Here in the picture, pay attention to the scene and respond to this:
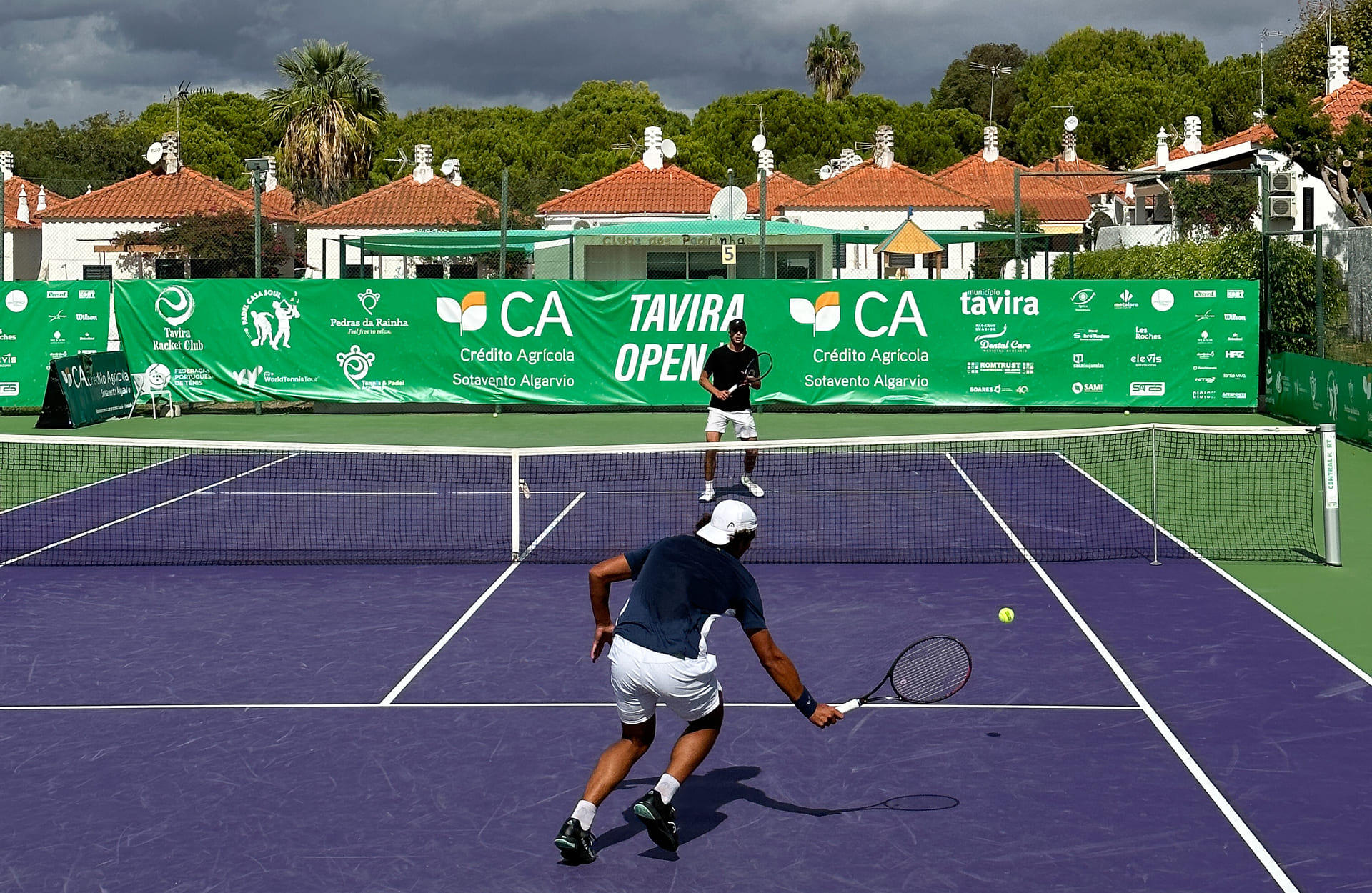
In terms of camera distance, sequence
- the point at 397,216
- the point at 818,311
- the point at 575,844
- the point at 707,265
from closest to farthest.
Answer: the point at 575,844
the point at 818,311
the point at 707,265
the point at 397,216

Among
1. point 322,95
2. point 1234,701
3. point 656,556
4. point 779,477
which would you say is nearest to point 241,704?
point 656,556

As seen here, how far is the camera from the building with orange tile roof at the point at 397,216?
54.1 metres

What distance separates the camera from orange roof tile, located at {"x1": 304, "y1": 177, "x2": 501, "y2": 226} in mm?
55438

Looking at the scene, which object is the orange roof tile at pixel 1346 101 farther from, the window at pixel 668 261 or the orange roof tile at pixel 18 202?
the orange roof tile at pixel 18 202

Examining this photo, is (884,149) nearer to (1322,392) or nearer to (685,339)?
(685,339)

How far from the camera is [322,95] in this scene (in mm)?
60562

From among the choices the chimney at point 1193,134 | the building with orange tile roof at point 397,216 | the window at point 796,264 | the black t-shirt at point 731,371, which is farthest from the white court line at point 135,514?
the chimney at point 1193,134

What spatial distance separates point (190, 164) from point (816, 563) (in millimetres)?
84742

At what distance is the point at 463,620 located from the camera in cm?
1163

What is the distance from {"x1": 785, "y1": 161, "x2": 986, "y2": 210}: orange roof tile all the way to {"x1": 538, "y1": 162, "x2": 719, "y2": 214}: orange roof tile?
577 centimetres

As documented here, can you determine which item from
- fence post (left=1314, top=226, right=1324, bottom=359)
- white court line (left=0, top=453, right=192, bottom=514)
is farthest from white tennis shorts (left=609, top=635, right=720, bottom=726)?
fence post (left=1314, top=226, right=1324, bottom=359)

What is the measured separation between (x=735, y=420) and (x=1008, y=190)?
59036mm

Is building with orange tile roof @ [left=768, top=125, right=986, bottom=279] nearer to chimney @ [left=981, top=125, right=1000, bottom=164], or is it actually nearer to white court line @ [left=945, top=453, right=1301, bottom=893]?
chimney @ [left=981, top=125, right=1000, bottom=164]

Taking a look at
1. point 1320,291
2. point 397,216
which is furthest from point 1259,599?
point 397,216
